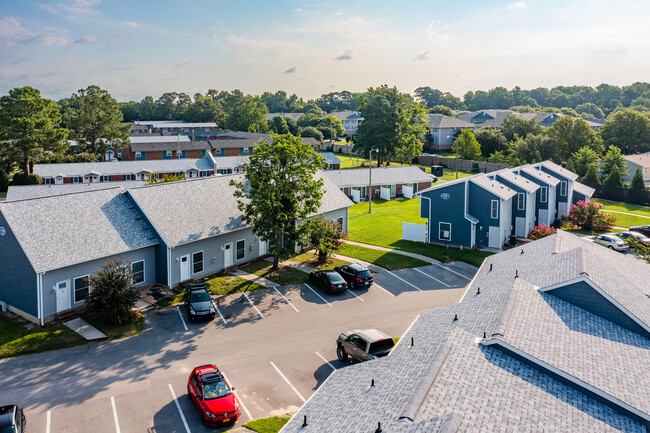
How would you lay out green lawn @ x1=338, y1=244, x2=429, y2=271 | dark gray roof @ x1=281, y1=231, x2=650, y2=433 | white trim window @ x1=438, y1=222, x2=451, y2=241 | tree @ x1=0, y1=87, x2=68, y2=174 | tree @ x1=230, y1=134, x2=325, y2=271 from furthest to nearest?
tree @ x1=0, y1=87, x2=68, y2=174
white trim window @ x1=438, y1=222, x2=451, y2=241
green lawn @ x1=338, y1=244, x2=429, y2=271
tree @ x1=230, y1=134, x2=325, y2=271
dark gray roof @ x1=281, y1=231, x2=650, y2=433

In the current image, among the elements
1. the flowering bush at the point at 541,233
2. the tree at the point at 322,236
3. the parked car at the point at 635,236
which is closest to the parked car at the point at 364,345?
the tree at the point at 322,236

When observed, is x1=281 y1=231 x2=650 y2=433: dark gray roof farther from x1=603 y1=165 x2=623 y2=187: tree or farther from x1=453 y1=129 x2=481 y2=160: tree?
x1=453 y1=129 x2=481 y2=160: tree

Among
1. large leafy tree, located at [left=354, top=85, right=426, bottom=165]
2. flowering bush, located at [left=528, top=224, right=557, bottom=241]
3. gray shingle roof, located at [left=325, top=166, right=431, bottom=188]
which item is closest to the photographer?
flowering bush, located at [left=528, top=224, right=557, bottom=241]

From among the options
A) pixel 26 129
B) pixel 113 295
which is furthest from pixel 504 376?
pixel 26 129

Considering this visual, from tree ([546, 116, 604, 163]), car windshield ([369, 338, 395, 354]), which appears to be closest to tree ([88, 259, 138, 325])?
car windshield ([369, 338, 395, 354])

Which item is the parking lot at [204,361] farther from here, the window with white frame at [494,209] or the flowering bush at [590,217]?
the flowering bush at [590,217]

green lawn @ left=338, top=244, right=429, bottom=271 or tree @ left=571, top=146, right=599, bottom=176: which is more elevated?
tree @ left=571, top=146, right=599, bottom=176

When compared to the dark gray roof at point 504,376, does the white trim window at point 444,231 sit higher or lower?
lower
